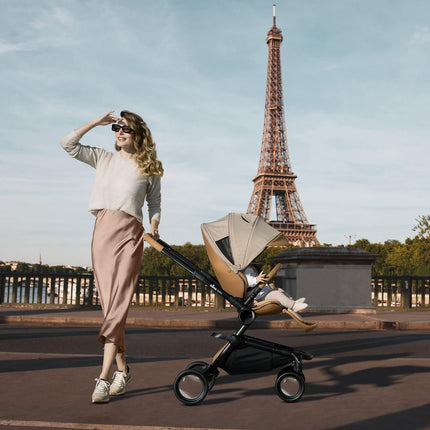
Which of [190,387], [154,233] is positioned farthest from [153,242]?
[190,387]

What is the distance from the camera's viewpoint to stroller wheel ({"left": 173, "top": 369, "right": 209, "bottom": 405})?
12.5ft

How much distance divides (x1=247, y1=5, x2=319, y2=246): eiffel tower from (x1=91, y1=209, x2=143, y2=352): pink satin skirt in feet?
209

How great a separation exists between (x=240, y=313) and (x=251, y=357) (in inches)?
12.3

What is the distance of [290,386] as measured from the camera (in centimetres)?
398

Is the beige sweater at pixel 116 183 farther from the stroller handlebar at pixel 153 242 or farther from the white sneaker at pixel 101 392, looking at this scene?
the white sneaker at pixel 101 392

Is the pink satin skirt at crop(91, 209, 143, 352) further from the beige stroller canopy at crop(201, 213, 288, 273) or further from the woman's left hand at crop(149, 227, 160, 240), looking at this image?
the beige stroller canopy at crop(201, 213, 288, 273)

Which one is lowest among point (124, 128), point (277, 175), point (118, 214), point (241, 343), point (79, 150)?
point (241, 343)

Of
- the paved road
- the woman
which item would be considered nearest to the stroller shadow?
the paved road

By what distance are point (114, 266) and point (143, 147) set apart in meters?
0.91

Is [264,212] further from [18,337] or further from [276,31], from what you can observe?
[18,337]

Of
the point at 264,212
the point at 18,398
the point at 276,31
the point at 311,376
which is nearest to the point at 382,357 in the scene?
the point at 311,376

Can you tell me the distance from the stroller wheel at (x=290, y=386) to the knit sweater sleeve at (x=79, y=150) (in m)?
2.07

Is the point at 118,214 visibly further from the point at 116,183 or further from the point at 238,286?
the point at 238,286

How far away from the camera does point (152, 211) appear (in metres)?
4.37
